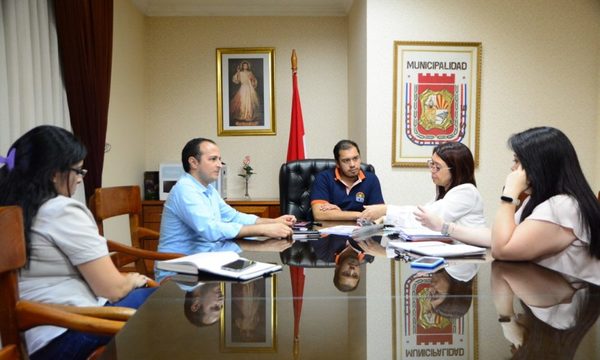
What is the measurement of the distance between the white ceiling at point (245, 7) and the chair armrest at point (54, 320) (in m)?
4.00

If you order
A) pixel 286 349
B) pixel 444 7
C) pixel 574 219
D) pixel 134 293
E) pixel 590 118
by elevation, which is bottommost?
pixel 134 293

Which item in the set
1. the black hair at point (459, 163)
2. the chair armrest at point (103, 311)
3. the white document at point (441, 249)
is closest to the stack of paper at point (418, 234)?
the white document at point (441, 249)

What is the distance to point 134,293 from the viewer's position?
5.98 ft

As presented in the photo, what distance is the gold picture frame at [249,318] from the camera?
3.18 feet

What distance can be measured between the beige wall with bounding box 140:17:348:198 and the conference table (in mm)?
3462

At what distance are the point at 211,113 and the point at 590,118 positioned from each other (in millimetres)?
3435

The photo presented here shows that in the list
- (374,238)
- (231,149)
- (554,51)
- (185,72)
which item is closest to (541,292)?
(374,238)

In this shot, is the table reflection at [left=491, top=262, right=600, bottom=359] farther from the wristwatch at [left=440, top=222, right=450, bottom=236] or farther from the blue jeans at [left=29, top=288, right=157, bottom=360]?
the blue jeans at [left=29, top=288, right=157, bottom=360]

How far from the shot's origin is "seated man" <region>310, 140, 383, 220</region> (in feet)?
11.4

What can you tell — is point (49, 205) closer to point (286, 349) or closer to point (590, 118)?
point (286, 349)

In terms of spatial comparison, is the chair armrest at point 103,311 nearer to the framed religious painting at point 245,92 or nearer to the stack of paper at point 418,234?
the stack of paper at point 418,234

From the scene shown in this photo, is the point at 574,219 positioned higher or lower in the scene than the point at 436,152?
lower

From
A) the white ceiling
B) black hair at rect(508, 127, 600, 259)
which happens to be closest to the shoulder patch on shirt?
black hair at rect(508, 127, 600, 259)

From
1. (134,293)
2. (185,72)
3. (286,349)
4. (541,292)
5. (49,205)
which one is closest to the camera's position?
(286,349)
